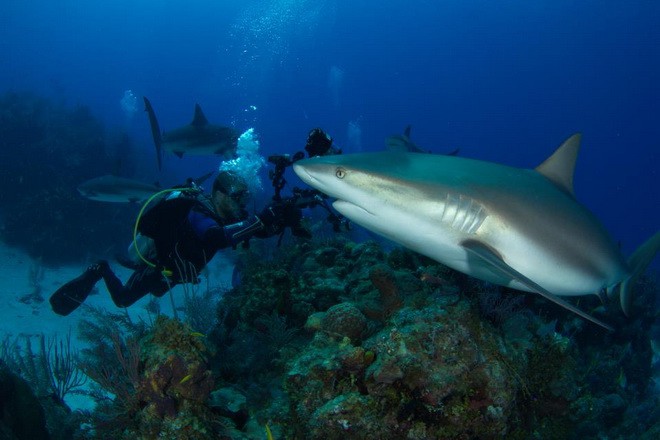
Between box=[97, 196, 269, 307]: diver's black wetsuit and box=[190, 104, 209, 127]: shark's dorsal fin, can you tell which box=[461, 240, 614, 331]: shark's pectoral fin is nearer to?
box=[97, 196, 269, 307]: diver's black wetsuit

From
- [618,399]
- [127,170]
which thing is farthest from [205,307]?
[127,170]

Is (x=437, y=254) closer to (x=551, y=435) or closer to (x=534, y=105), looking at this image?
(x=551, y=435)

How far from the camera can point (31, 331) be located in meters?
9.79

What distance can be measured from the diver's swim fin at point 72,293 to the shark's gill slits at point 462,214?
21.4ft

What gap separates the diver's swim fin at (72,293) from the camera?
659cm

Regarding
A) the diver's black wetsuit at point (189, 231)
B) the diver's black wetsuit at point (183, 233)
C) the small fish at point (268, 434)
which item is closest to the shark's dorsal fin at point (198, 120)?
the diver's black wetsuit at point (189, 231)

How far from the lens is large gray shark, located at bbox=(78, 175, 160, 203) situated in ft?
34.7

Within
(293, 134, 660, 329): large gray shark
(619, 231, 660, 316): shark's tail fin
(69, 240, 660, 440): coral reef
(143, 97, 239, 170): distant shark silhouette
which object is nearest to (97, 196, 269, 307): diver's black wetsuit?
(69, 240, 660, 440): coral reef

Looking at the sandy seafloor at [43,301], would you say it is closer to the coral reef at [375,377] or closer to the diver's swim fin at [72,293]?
the diver's swim fin at [72,293]

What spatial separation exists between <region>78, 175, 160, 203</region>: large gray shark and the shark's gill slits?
9653mm

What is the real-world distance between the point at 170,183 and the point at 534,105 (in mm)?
163943

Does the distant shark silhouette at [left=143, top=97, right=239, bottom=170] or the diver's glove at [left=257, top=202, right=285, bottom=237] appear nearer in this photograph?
the diver's glove at [left=257, top=202, right=285, bottom=237]

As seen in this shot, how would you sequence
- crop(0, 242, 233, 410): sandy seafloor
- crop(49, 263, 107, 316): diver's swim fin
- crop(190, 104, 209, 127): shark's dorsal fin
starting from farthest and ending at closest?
crop(190, 104, 209, 127): shark's dorsal fin < crop(0, 242, 233, 410): sandy seafloor < crop(49, 263, 107, 316): diver's swim fin

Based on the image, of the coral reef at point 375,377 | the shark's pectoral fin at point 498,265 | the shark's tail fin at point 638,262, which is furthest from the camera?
the shark's tail fin at point 638,262
